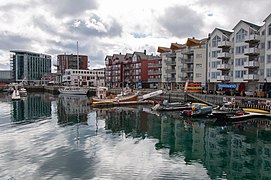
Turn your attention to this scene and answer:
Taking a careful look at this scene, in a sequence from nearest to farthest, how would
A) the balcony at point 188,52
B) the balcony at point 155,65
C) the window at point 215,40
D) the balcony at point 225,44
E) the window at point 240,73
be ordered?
the window at point 240,73
the balcony at point 225,44
the window at point 215,40
the balcony at point 188,52
the balcony at point 155,65

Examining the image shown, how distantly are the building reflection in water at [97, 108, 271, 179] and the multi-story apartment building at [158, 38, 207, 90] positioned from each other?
127 feet

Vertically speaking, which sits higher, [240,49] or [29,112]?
[240,49]

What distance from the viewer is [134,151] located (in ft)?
79.0

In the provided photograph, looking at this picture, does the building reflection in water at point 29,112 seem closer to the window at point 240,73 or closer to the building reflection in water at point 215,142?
the building reflection in water at point 215,142

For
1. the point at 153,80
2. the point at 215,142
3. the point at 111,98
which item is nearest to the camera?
the point at 215,142

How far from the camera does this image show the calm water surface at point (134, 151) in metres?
18.7

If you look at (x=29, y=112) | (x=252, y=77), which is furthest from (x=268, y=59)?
(x=29, y=112)

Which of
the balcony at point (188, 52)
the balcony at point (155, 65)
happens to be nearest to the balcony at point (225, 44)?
the balcony at point (188, 52)

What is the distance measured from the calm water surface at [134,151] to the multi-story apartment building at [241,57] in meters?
24.9

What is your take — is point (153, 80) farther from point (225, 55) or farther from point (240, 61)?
point (240, 61)

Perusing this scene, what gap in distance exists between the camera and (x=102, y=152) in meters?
23.5

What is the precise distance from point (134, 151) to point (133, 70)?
308 ft

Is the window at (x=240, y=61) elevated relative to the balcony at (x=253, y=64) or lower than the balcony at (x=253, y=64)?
elevated

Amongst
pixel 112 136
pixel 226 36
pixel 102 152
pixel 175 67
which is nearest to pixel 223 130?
pixel 112 136
